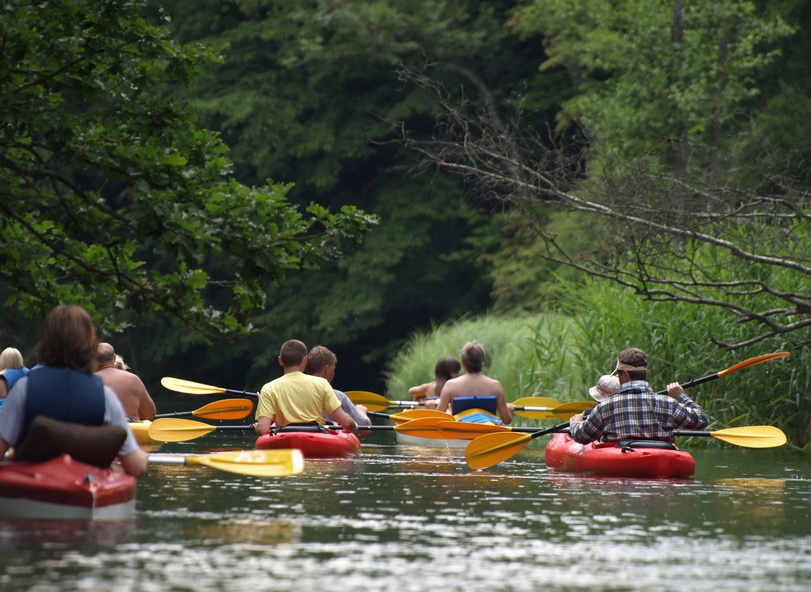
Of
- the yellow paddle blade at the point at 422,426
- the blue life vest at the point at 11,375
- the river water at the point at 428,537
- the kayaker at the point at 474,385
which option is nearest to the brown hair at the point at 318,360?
the yellow paddle blade at the point at 422,426

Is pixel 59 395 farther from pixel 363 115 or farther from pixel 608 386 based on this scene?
pixel 363 115

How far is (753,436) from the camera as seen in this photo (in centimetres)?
1134

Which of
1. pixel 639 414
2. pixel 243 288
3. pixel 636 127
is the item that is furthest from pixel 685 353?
pixel 636 127

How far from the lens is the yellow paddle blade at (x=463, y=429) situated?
12.0 metres

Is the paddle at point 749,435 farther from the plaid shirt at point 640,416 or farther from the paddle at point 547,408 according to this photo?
the paddle at point 547,408

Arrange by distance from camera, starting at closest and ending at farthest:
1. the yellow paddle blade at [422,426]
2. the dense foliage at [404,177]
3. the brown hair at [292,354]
Result: the dense foliage at [404,177]
the brown hair at [292,354]
the yellow paddle blade at [422,426]

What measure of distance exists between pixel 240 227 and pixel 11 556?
13.5ft

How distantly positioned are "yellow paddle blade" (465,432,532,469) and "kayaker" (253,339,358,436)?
148 centimetres

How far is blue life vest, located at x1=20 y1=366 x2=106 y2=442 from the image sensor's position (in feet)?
23.0

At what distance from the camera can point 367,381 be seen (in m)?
34.6

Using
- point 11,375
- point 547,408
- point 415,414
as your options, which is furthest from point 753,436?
point 11,375

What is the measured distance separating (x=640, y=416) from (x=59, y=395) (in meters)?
4.60

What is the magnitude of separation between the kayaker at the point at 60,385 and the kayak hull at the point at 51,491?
0.17 metres

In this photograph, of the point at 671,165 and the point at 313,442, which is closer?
the point at 313,442
